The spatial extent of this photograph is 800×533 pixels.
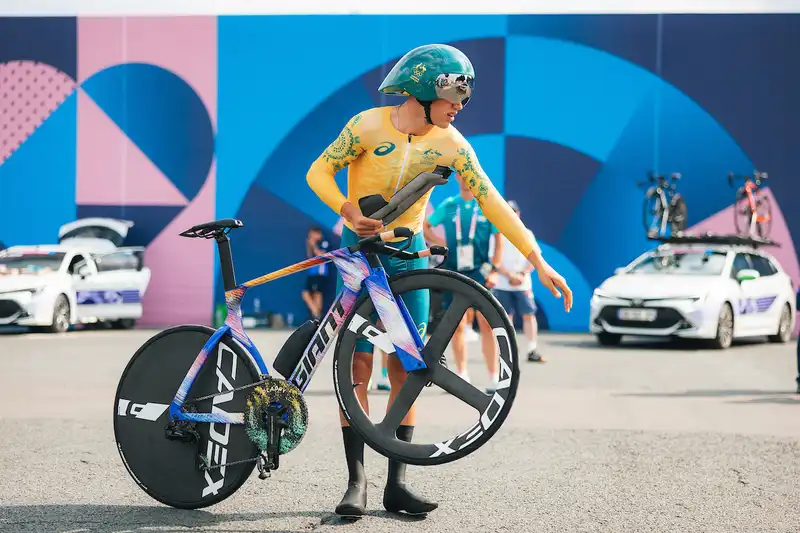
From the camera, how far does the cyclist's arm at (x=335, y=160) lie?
205 inches

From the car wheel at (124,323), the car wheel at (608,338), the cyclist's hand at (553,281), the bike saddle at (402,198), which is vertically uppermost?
the bike saddle at (402,198)

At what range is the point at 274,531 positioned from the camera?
16.4 ft

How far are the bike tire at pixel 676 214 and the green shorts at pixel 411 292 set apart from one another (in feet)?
56.7

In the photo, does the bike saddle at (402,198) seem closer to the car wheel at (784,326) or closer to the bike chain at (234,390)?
the bike chain at (234,390)

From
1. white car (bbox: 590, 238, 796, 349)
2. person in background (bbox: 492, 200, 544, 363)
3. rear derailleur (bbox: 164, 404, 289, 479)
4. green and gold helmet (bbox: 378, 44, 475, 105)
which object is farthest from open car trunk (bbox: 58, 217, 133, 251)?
green and gold helmet (bbox: 378, 44, 475, 105)

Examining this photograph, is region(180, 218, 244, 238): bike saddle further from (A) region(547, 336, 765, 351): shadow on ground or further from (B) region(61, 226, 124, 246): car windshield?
(B) region(61, 226, 124, 246): car windshield

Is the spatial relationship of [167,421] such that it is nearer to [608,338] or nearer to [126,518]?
[126,518]

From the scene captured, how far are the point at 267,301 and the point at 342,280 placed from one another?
18.6 meters

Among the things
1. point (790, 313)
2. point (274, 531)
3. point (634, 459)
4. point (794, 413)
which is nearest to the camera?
point (274, 531)

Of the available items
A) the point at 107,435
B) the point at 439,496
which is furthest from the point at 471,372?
the point at 439,496

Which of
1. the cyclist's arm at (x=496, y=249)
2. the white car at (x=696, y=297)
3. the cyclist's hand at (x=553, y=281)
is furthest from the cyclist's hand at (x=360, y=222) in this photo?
the white car at (x=696, y=297)

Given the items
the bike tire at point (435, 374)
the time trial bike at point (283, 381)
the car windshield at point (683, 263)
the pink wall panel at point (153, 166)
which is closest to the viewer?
the bike tire at point (435, 374)

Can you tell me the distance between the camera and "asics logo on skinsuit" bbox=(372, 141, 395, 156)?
5184mm

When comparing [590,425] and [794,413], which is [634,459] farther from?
[794,413]
